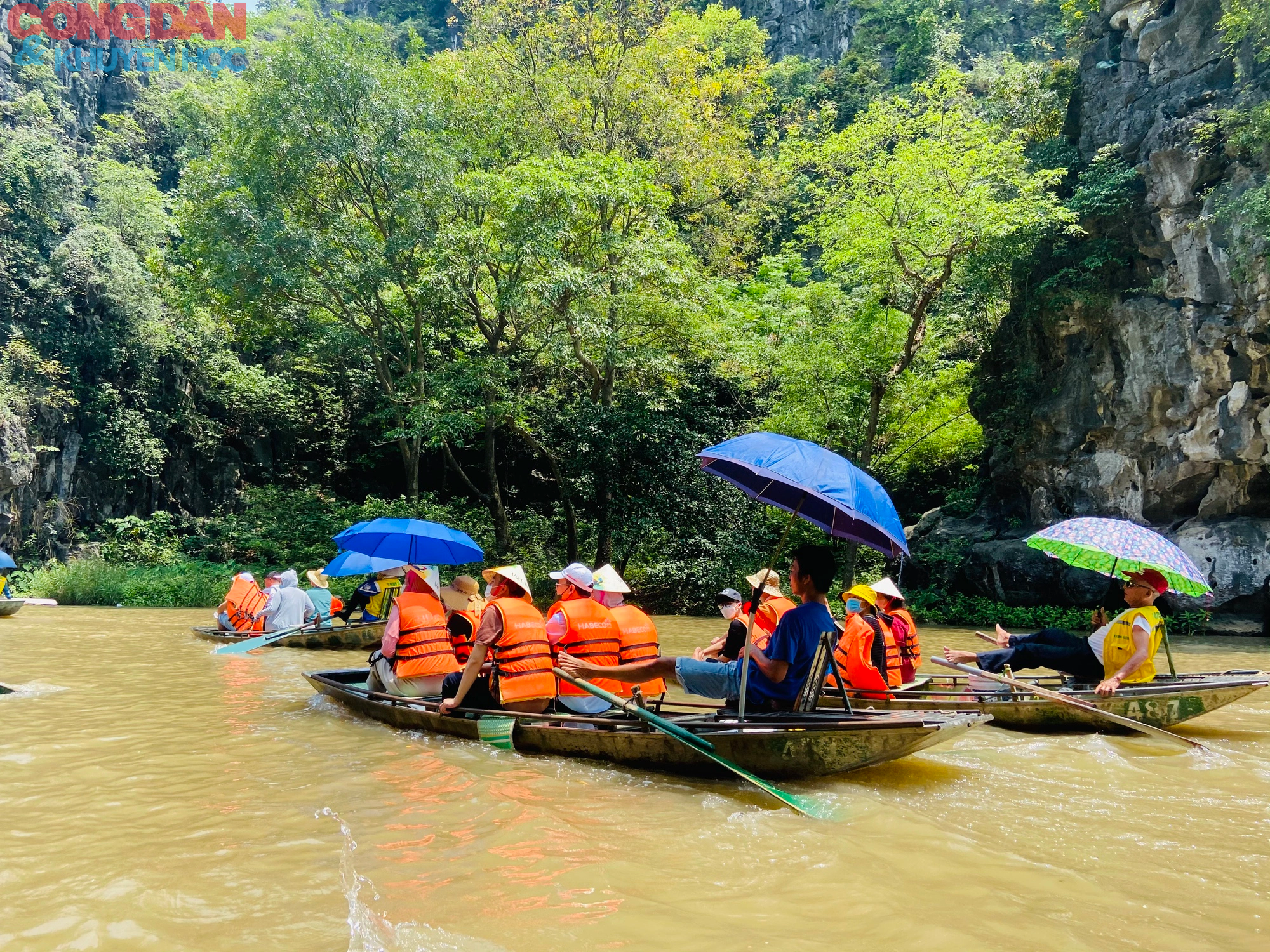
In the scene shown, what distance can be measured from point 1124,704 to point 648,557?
12.3m

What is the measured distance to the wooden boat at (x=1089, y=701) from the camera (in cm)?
644

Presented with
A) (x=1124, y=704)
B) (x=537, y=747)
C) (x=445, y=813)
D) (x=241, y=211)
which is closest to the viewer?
(x=445, y=813)

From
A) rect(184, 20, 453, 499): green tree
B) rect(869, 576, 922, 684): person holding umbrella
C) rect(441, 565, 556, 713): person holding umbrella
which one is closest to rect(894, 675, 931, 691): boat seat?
rect(869, 576, 922, 684): person holding umbrella

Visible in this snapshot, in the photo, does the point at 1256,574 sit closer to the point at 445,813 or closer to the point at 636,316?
the point at 636,316

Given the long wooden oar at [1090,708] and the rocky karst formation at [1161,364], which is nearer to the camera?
the long wooden oar at [1090,708]

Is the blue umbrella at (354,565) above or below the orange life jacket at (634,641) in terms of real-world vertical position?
above

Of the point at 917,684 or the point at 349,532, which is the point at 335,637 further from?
the point at 917,684

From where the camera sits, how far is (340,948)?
2984 mm

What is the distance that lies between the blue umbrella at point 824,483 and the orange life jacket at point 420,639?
9.36ft

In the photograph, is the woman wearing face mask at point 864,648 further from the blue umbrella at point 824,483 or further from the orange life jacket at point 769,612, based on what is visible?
the blue umbrella at point 824,483

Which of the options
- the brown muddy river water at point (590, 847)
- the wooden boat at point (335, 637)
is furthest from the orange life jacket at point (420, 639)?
the wooden boat at point (335, 637)

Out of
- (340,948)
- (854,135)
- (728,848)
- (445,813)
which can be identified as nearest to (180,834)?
(445,813)

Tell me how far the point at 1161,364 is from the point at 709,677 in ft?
48.8

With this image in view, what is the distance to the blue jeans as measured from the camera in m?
5.57
